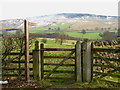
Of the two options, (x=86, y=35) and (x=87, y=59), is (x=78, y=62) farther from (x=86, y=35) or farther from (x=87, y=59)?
(x=86, y=35)

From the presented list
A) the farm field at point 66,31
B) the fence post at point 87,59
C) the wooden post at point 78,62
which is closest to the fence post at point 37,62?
the farm field at point 66,31

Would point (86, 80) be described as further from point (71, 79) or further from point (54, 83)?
point (54, 83)

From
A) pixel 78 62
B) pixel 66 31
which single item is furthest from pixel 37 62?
pixel 66 31

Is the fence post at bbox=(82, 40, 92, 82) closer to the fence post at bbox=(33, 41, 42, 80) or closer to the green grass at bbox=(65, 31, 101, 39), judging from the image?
the green grass at bbox=(65, 31, 101, 39)

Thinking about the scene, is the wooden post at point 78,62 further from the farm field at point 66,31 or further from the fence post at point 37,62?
the fence post at point 37,62

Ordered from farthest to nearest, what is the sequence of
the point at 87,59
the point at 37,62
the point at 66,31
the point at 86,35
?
the point at 66,31
the point at 86,35
the point at 37,62
the point at 87,59

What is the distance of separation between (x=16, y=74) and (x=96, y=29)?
4.00 meters

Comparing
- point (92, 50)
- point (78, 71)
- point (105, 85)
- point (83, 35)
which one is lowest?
point (105, 85)

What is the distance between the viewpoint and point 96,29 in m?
9.03

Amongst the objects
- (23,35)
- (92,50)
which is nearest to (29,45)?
(23,35)

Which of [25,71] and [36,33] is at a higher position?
[36,33]

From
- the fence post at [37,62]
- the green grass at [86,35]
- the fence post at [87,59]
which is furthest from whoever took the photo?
the green grass at [86,35]

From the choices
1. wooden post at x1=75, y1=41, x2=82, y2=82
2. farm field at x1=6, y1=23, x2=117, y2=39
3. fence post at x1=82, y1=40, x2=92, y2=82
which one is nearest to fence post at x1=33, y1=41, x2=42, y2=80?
farm field at x1=6, y1=23, x2=117, y2=39

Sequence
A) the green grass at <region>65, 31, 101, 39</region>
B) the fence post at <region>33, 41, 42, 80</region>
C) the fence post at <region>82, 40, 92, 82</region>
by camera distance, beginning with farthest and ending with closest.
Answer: the green grass at <region>65, 31, 101, 39</region>, the fence post at <region>33, 41, 42, 80</region>, the fence post at <region>82, 40, 92, 82</region>
